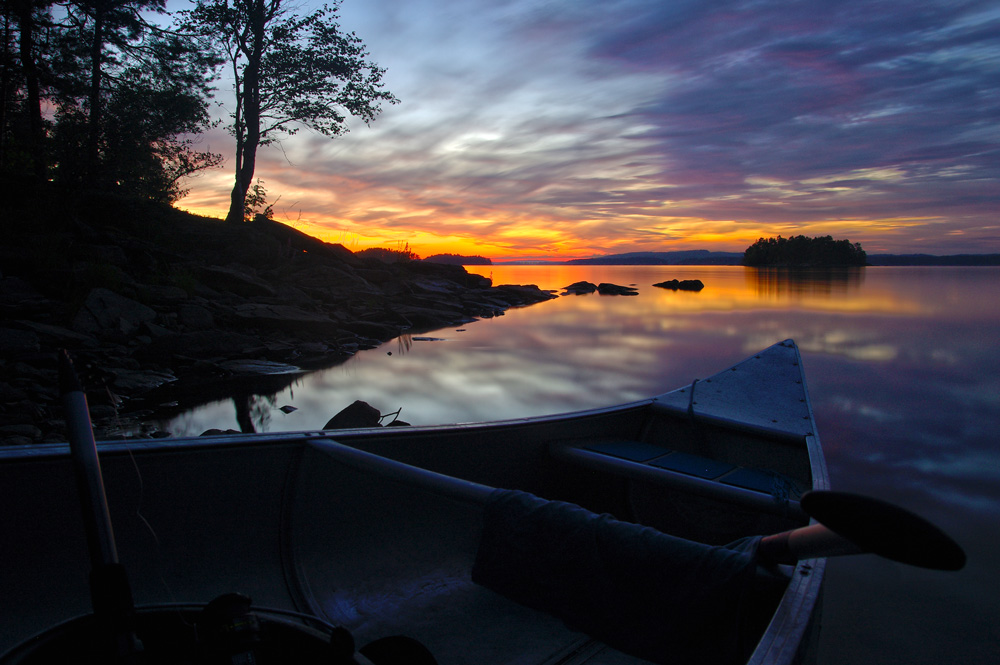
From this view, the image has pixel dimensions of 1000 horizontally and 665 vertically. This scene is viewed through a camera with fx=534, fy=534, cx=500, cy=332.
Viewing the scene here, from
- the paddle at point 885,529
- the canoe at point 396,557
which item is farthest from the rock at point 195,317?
the paddle at point 885,529

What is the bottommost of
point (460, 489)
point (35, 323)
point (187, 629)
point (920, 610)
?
point (920, 610)

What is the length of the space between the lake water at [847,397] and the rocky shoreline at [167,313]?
1.16 metres

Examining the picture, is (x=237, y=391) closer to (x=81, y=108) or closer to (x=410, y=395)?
(x=410, y=395)

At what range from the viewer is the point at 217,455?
2.74 m

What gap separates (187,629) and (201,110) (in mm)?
21535

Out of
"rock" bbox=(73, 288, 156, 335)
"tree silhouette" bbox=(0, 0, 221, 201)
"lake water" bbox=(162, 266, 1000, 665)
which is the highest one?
"tree silhouette" bbox=(0, 0, 221, 201)

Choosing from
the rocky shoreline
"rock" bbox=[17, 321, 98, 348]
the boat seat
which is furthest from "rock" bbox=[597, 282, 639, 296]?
the boat seat

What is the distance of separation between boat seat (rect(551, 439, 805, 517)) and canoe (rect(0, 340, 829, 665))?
0.7 inches

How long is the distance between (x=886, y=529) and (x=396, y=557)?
258 centimetres

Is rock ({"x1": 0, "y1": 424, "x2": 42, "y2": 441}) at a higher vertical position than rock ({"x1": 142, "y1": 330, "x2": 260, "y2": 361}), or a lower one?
lower

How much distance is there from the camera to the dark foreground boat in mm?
1682

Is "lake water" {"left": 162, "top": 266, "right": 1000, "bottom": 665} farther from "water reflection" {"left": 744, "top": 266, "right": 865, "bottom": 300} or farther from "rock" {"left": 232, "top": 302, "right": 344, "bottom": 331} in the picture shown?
"water reflection" {"left": 744, "top": 266, "right": 865, "bottom": 300}

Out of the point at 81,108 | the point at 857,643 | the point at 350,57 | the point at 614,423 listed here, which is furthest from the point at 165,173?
the point at 857,643

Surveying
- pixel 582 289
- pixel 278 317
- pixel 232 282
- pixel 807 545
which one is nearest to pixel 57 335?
pixel 278 317
